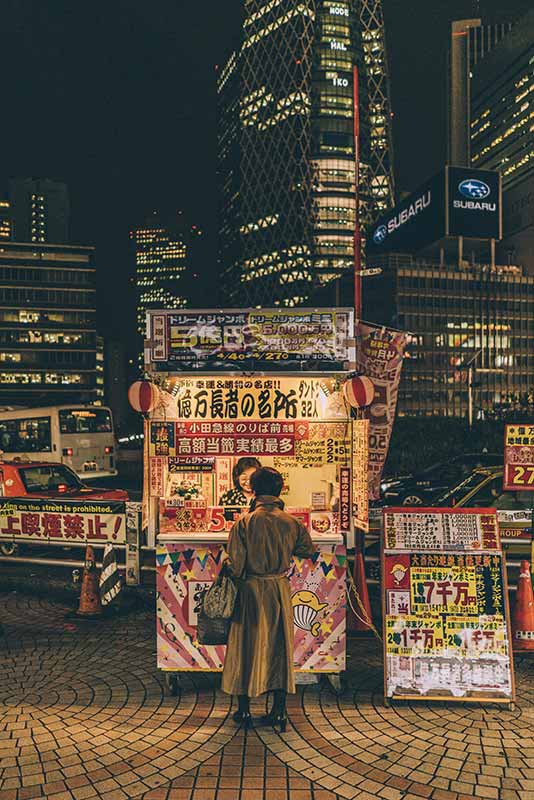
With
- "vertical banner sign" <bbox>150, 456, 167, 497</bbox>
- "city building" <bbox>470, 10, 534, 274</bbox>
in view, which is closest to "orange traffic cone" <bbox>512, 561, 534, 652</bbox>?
"vertical banner sign" <bbox>150, 456, 167, 497</bbox>

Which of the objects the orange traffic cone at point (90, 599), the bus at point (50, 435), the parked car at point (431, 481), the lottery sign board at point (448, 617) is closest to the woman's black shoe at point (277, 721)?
the lottery sign board at point (448, 617)

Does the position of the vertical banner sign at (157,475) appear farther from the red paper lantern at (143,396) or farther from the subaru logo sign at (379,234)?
the subaru logo sign at (379,234)

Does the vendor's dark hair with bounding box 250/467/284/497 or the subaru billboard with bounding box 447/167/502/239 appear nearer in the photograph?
the vendor's dark hair with bounding box 250/467/284/497

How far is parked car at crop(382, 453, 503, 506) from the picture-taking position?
15.2 m

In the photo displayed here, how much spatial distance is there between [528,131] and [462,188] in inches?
4202

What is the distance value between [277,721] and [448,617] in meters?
1.66

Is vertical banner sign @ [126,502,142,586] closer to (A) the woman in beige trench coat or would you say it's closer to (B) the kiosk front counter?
(B) the kiosk front counter

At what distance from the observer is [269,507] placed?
16.2 ft

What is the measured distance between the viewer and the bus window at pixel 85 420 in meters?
22.2

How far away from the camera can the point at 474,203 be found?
60.1m

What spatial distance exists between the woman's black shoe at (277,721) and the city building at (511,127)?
5227 inches

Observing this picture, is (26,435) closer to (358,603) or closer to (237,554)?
(358,603)

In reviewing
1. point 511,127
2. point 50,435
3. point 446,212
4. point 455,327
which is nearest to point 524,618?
point 50,435

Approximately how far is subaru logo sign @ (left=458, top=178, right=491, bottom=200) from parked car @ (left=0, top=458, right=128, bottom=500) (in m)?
55.9
